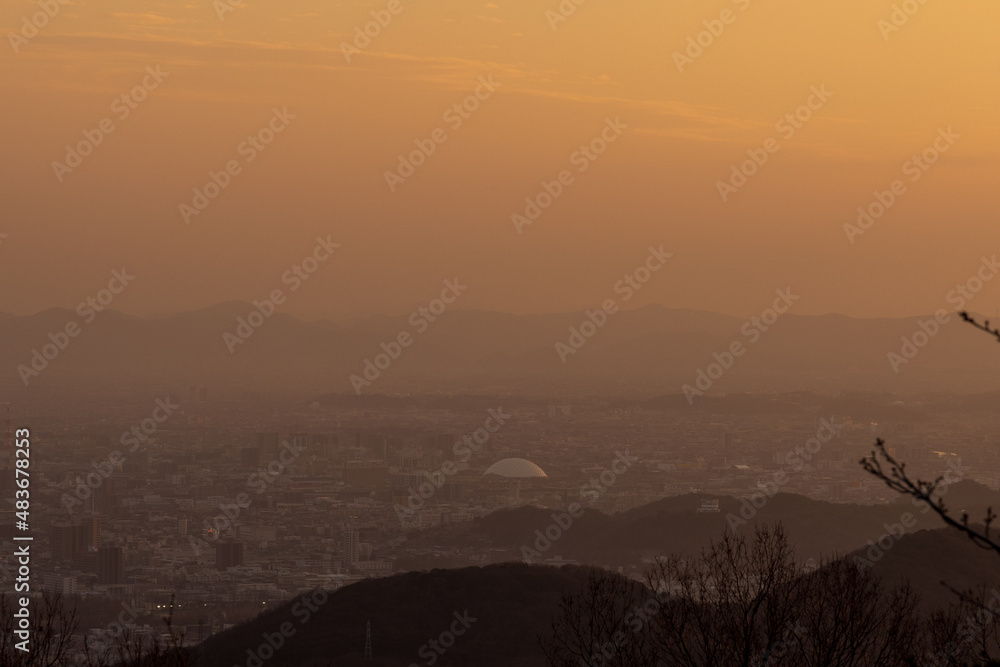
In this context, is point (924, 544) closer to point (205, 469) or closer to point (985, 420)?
point (205, 469)

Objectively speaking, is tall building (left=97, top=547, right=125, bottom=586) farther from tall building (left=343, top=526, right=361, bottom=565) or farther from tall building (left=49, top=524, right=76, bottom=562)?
tall building (left=343, top=526, right=361, bottom=565)

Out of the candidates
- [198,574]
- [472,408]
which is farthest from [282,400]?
[198,574]
